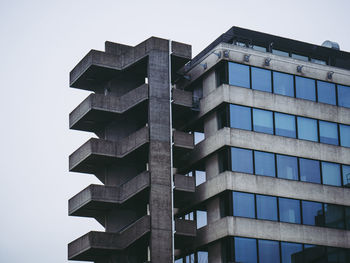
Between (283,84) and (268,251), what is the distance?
46.7 feet

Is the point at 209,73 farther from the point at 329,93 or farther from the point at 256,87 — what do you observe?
the point at 329,93

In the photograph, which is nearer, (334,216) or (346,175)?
(334,216)

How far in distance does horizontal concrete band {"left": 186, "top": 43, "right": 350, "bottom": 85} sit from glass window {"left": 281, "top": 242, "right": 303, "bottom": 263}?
1444cm

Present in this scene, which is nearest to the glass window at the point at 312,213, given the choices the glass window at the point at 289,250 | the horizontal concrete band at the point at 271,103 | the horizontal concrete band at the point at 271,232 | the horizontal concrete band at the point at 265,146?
the horizontal concrete band at the point at 271,232

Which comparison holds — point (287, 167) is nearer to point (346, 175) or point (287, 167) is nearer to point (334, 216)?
point (334, 216)

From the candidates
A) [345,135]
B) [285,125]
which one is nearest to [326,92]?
[345,135]

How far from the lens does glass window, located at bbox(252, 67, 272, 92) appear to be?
201 feet

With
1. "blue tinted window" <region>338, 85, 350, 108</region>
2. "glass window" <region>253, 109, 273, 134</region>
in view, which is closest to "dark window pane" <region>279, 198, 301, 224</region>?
"glass window" <region>253, 109, 273, 134</region>

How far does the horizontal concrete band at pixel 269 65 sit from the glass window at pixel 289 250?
14.4 metres

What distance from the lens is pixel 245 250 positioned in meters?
55.8

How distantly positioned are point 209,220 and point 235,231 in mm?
3261

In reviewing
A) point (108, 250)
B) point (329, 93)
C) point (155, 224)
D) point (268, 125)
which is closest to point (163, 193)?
point (155, 224)

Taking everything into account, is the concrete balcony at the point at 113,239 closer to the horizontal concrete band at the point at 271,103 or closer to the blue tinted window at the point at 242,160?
the blue tinted window at the point at 242,160

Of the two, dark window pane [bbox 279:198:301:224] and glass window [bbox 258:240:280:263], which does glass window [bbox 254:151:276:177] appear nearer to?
dark window pane [bbox 279:198:301:224]
